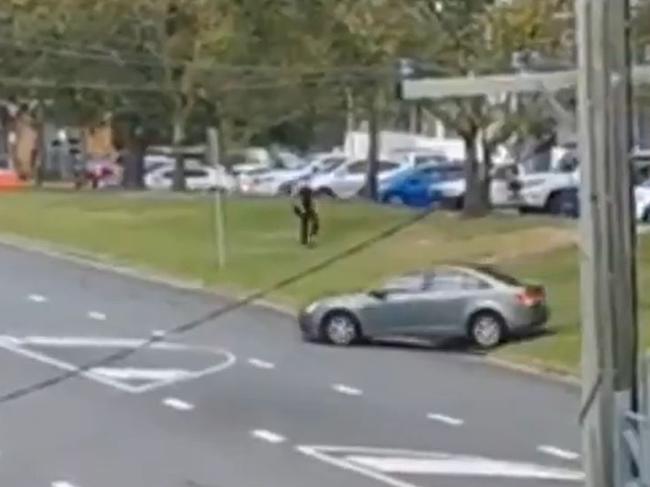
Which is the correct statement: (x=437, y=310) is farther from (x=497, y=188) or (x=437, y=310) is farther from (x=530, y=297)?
(x=497, y=188)

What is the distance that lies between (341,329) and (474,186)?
49.5 ft

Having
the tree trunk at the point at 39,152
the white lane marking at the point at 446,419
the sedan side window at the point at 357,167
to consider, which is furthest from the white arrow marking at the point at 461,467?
the tree trunk at the point at 39,152

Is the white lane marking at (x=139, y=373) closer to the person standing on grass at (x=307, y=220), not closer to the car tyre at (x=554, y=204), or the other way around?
the person standing on grass at (x=307, y=220)

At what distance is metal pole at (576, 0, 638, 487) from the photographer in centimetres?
1066

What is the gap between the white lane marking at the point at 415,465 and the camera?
21.5 metres

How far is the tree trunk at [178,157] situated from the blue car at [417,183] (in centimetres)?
580

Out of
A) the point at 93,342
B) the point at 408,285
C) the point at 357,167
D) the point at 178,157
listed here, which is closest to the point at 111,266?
the point at 93,342

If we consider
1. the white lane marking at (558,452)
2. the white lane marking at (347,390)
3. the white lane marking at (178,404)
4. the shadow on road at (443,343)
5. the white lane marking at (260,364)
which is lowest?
the shadow on road at (443,343)

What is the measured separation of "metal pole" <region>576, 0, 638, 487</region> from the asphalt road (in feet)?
32.4

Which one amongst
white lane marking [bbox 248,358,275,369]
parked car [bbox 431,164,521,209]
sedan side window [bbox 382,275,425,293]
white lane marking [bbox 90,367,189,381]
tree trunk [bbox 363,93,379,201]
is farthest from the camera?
tree trunk [bbox 363,93,379,201]

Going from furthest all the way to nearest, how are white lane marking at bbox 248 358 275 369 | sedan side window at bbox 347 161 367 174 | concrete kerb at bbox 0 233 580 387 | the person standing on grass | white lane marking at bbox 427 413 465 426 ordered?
sedan side window at bbox 347 161 367 174 → the person standing on grass → white lane marking at bbox 248 358 275 369 → concrete kerb at bbox 0 233 580 387 → white lane marking at bbox 427 413 465 426

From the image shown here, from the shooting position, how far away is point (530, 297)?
104ft

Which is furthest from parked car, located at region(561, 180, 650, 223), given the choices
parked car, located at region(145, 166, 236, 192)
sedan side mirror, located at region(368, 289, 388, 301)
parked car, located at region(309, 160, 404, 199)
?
parked car, located at region(145, 166, 236, 192)

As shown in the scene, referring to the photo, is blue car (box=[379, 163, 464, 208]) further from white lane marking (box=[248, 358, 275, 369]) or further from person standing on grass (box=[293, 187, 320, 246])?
white lane marking (box=[248, 358, 275, 369])
